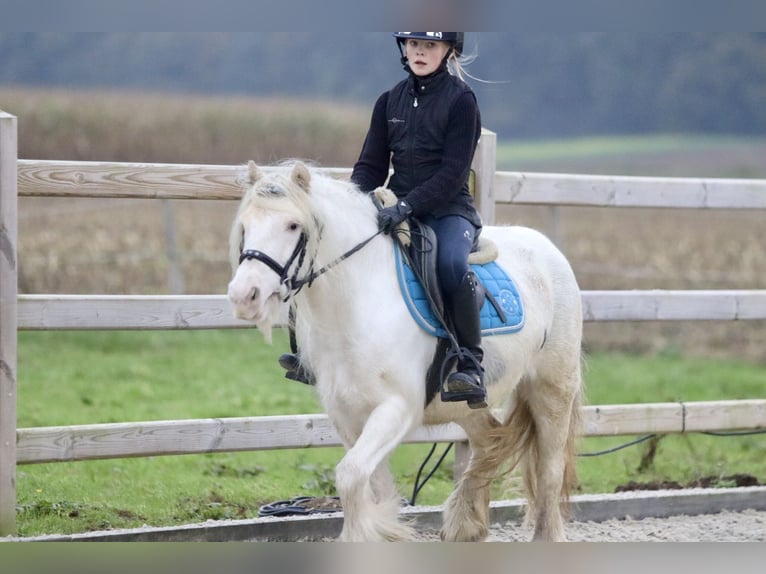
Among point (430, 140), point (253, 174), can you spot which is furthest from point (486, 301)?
point (253, 174)

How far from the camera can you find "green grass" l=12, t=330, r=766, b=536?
5.59 metres

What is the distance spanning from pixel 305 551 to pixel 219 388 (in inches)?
211

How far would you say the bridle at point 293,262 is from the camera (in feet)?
Answer: 12.4

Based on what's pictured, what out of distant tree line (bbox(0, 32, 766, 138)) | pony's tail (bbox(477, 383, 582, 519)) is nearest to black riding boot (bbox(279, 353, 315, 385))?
pony's tail (bbox(477, 383, 582, 519))

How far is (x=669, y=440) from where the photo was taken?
862 cm

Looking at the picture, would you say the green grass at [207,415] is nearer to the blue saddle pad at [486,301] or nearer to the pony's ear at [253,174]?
the blue saddle pad at [486,301]

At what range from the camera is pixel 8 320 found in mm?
4793

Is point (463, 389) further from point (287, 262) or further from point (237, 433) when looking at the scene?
point (237, 433)

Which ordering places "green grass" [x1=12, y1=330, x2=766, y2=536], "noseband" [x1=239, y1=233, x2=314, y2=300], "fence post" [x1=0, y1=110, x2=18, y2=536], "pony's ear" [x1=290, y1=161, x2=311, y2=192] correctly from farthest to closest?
"green grass" [x1=12, y1=330, x2=766, y2=536], "fence post" [x1=0, y1=110, x2=18, y2=536], "pony's ear" [x1=290, y1=161, x2=311, y2=192], "noseband" [x1=239, y1=233, x2=314, y2=300]

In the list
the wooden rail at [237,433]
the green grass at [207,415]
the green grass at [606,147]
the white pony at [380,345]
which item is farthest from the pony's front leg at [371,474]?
the green grass at [606,147]

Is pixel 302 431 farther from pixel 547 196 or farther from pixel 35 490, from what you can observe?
pixel 547 196

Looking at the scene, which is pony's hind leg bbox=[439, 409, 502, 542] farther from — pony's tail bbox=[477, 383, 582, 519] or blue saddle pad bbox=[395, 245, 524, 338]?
blue saddle pad bbox=[395, 245, 524, 338]

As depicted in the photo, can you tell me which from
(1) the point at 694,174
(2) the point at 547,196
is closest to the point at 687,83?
(1) the point at 694,174

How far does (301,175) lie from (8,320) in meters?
1.70
